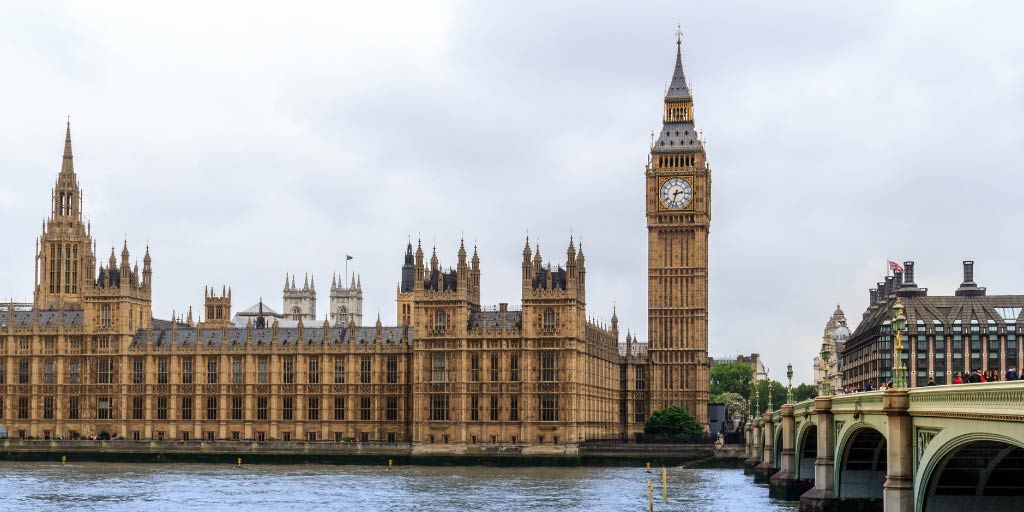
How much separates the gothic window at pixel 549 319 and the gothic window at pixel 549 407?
569 centimetres

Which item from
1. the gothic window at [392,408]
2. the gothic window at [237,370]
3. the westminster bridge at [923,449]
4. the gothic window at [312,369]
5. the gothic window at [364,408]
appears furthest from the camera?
the gothic window at [237,370]

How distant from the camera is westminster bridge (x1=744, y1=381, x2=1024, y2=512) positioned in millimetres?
35094

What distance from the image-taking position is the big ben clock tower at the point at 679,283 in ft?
479

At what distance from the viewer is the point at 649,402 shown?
147m

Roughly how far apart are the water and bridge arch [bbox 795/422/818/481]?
2379 mm

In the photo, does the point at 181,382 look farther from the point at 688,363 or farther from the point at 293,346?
the point at 688,363

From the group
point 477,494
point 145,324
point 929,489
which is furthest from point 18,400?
point 929,489

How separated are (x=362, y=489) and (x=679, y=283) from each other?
6028 centimetres

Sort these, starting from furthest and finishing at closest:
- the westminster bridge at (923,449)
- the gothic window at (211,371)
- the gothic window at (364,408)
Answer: the gothic window at (211,371) → the gothic window at (364,408) → the westminster bridge at (923,449)

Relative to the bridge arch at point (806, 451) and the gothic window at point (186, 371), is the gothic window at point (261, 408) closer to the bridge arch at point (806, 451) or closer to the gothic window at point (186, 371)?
the gothic window at point (186, 371)

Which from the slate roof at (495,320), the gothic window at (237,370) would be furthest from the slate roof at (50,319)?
the slate roof at (495,320)

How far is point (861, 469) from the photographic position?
62125mm

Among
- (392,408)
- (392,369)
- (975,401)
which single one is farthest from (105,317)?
(975,401)

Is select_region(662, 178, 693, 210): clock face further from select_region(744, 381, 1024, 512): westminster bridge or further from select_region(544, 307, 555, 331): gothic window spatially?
select_region(744, 381, 1024, 512): westminster bridge
